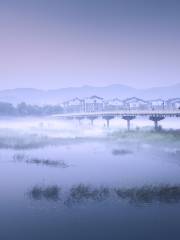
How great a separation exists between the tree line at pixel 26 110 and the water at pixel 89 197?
360ft

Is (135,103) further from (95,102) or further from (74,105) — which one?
(74,105)

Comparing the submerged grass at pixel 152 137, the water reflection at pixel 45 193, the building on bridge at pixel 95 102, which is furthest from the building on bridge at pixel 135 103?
the water reflection at pixel 45 193

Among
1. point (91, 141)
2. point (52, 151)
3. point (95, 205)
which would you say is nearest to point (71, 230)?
point (95, 205)

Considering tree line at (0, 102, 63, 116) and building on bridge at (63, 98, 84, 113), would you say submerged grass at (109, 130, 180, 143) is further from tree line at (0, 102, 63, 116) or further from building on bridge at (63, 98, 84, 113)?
building on bridge at (63, 98, 84, 113)

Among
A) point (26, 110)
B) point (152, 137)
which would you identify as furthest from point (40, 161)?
point (26, 110)

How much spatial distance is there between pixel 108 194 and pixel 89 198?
1.84m

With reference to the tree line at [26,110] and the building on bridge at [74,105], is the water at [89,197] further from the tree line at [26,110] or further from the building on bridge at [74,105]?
the building on bridge at [74,105]

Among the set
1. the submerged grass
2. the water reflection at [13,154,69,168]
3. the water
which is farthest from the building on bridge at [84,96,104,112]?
the water reflection at [13,154,69,168]

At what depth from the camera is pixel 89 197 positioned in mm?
24875

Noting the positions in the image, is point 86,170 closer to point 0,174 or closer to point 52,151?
point 0,174

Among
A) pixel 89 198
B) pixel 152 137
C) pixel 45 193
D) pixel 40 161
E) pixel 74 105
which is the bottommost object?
pixel 89 198

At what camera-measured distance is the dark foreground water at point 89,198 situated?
64.6ft

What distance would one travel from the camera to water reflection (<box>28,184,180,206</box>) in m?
24.3

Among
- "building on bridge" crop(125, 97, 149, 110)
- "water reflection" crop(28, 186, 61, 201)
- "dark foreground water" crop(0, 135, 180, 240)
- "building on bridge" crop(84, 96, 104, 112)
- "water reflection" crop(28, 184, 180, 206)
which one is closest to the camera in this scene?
"dark foreground water" crop(0, 135, 180, 240)
